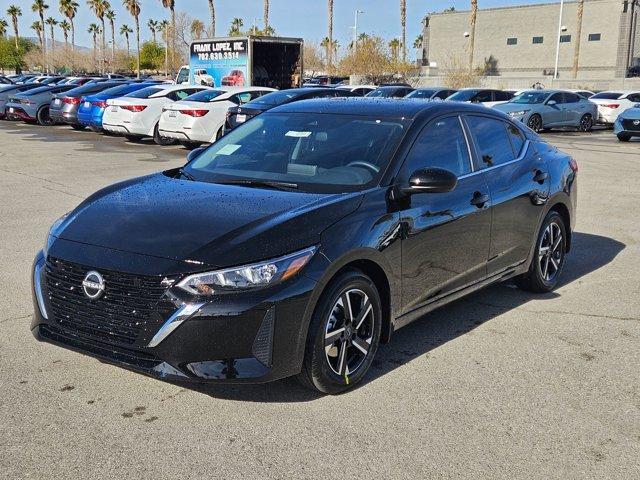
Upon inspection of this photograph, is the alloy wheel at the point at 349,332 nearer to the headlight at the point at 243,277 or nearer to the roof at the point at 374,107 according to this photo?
the headlight at the point at 243,277

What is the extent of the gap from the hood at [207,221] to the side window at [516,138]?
218 cm

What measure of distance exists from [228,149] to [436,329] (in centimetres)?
201

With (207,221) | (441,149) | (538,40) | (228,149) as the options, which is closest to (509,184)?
(441,149)

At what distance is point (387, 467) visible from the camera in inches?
137

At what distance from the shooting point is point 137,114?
65.8 feet

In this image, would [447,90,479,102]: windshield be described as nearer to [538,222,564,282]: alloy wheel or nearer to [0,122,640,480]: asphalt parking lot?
[538,222,564,282]: alloy wheel

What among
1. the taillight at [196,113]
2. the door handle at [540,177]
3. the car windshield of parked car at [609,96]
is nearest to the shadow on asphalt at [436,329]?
the door handle at [540,177]

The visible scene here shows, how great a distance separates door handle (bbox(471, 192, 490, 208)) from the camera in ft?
17.3

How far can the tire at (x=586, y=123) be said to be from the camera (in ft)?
90.8

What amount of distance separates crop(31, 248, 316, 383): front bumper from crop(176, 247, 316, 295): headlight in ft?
0.13

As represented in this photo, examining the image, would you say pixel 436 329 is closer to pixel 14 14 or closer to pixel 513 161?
pixel 513 161

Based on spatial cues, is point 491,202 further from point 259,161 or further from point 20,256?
point 20,256

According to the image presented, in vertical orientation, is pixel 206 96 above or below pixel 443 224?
above

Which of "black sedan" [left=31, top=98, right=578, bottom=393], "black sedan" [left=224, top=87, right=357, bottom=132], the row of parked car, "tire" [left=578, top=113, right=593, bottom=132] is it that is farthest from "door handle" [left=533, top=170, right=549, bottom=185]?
"tire" [left=578, top=113, right=593, bottom=132]
